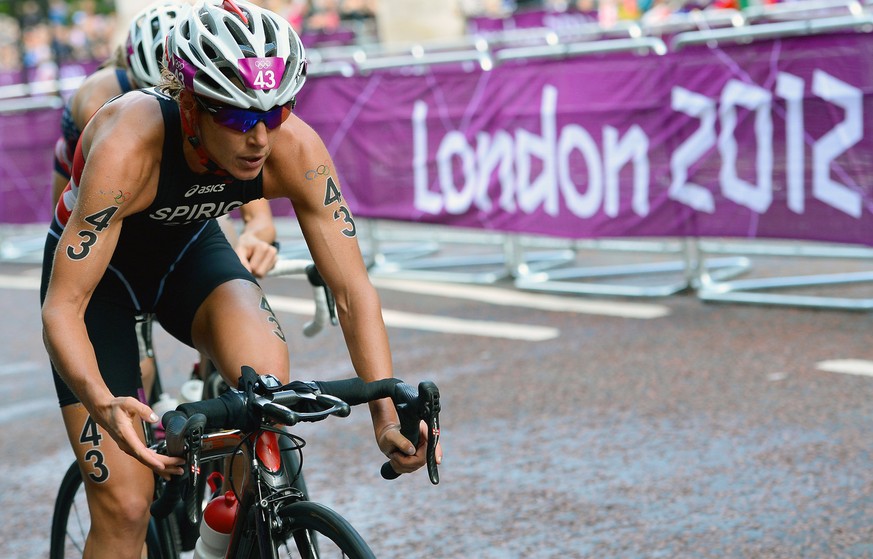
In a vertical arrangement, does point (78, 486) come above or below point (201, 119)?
below

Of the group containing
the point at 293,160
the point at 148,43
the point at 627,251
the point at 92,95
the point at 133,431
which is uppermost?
the point at 148,43

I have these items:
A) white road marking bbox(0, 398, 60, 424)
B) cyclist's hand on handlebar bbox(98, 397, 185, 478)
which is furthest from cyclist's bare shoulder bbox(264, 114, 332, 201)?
white road marking bbox(0, 398, 60, 424)

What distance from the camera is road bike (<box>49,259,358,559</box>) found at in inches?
160

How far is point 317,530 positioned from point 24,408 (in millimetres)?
5462

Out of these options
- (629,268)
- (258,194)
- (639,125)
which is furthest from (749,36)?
(258,194)

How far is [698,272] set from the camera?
10000 millimetres

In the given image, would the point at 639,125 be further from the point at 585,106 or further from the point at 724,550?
the point at 724,550

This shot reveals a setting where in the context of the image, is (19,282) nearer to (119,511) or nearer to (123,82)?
(123,82)

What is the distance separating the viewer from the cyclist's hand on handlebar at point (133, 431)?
2902mm

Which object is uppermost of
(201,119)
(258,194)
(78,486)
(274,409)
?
(201,119)

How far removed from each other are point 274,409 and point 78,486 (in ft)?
5.52

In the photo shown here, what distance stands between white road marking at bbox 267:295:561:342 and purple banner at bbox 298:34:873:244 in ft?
3.80

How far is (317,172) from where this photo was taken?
11.6ft

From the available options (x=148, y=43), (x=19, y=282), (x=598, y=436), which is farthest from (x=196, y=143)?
(x=19, y=282)
